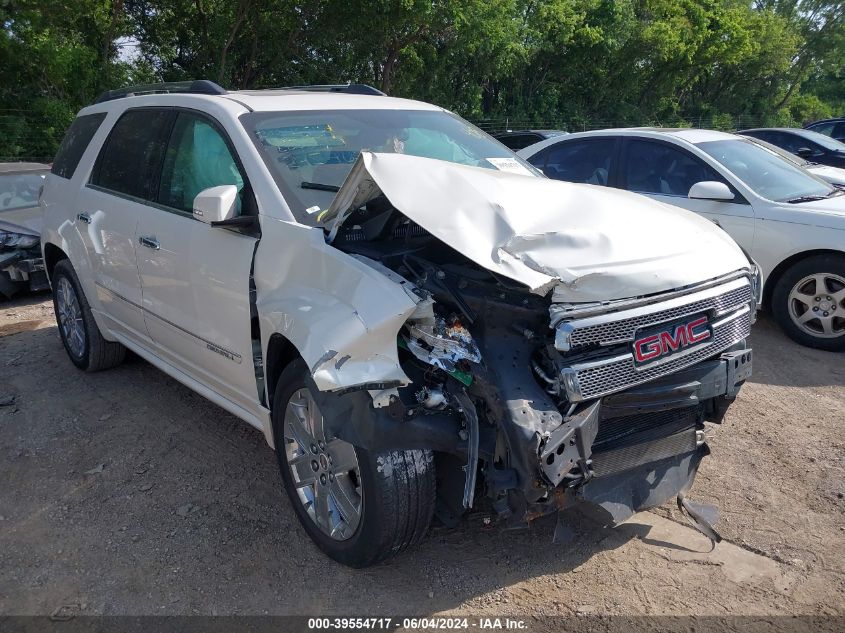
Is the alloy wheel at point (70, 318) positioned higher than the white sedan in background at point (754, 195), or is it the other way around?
the white sedan in background at point (754, 195)

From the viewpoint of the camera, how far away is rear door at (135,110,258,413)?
3.42 meters

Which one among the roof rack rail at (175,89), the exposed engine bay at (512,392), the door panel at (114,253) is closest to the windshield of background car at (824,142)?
the exposed engine bay at (512,392)

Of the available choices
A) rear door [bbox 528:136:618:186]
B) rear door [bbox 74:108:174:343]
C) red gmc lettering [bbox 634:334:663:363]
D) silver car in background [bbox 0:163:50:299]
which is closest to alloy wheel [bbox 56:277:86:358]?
rear door [bbox 74:108:174:343]

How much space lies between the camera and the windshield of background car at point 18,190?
840cm

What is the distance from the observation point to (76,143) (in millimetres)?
5316

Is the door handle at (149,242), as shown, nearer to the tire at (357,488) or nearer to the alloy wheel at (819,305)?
the tire at (357,488)

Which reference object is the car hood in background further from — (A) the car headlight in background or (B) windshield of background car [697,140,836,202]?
(A) the car headlight in background

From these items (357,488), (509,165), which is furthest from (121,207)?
(357,488)

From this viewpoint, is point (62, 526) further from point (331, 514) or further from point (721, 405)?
point (721, 405)

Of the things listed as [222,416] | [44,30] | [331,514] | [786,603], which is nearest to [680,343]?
[786,603]

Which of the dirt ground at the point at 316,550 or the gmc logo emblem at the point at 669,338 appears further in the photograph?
the dirt ground at the point at 316,550

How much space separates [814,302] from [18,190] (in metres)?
8.74

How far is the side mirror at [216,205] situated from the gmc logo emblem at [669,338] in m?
1.90

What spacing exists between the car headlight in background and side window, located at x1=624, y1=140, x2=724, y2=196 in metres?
6.44
